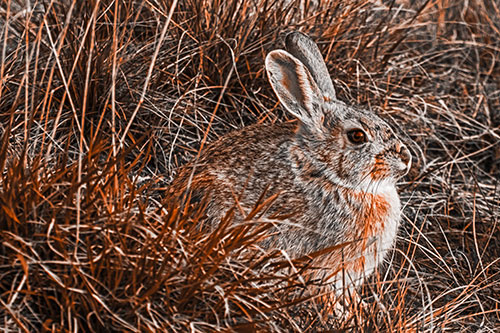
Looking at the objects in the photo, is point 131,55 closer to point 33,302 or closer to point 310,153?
point 310,153

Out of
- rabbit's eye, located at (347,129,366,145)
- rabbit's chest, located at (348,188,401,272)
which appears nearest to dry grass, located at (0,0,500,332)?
rabbit's chest, located at (348,188,401,272)

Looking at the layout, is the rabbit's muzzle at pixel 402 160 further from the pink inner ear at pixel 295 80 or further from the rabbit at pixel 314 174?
the pink inner ear at pixel 295 80

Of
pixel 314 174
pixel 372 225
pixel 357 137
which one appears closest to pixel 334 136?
pixel 357 137

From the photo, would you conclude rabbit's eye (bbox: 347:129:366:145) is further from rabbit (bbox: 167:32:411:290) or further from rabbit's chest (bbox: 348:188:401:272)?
rabbit's chest (bbox: 348:188:401:272)

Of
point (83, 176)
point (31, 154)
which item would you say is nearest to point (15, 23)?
point (31, 154)

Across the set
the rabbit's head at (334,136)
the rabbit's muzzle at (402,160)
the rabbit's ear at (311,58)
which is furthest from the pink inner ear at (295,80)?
the rabbit's muzzle at (402,160)

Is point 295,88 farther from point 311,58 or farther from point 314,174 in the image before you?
point 314,174

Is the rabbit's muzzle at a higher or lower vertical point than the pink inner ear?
lower
